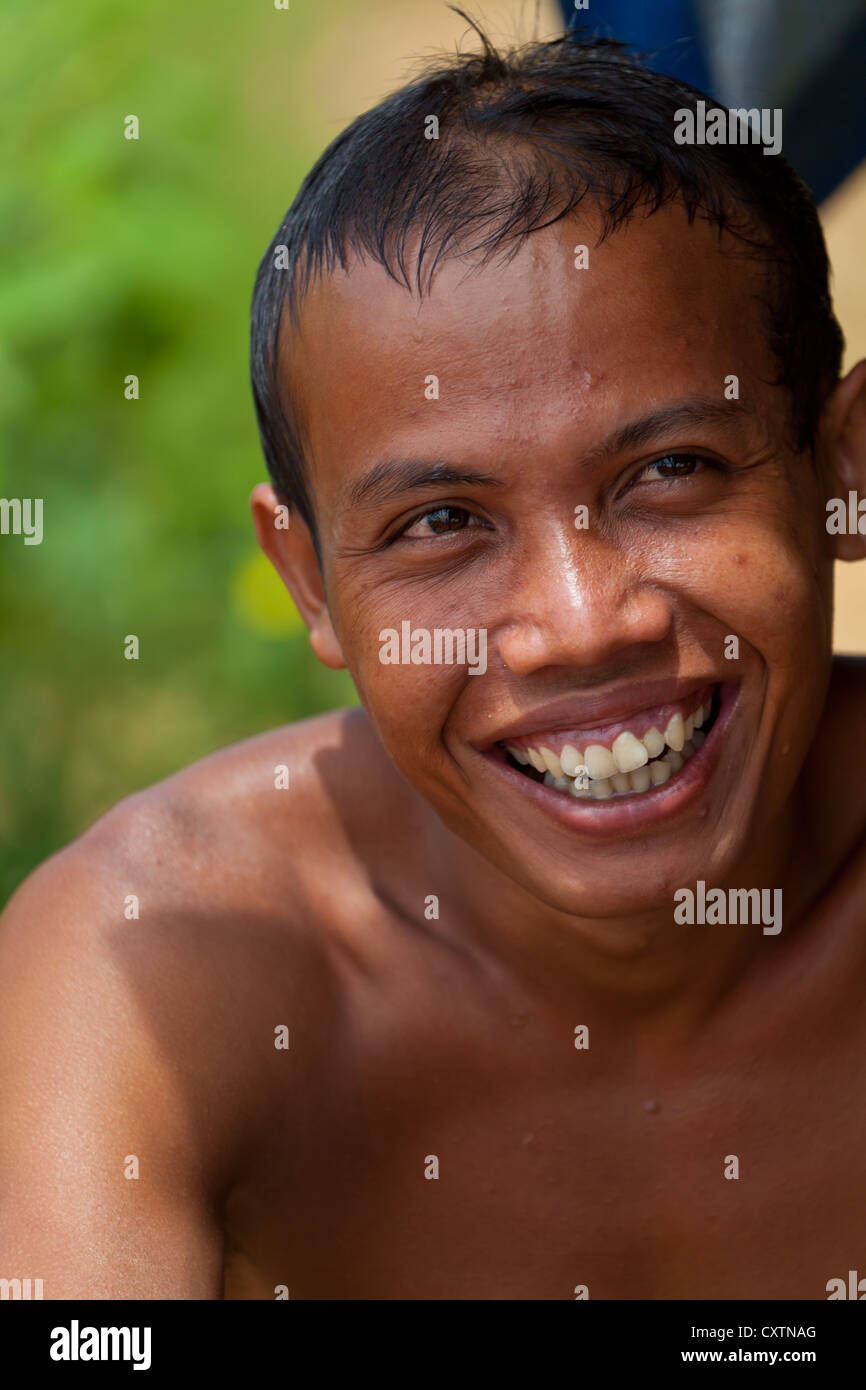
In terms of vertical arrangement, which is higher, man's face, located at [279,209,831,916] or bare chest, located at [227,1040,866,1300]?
man's face, located at [279,209,831,916]

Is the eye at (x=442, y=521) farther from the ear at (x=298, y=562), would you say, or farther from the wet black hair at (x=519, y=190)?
the ear at (x=298, y=562)

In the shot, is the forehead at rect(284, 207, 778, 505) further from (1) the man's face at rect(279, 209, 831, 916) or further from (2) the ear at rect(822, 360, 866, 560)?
(2) the ear at rect(822, 360, 866, 560)

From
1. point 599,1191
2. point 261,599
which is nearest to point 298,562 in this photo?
point 599,1191

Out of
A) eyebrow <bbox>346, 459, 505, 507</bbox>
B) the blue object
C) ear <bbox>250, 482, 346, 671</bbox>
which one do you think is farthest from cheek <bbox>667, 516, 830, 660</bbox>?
the blue object

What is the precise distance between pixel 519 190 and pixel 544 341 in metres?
0.20

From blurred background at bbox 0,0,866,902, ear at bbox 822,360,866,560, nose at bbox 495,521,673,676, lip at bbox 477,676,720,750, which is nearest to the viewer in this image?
nose at bbox 495,521,673,676

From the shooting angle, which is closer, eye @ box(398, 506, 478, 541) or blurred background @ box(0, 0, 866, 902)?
eye @ box(398, 506, 478, 541)

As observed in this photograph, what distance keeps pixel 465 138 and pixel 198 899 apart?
1.02 meters

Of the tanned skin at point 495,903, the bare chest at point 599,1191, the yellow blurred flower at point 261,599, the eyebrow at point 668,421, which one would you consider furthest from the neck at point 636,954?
the yellow blurred flower at point 261,599

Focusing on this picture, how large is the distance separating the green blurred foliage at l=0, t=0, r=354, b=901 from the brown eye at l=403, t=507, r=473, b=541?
1667mm

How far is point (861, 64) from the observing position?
9.78 ft

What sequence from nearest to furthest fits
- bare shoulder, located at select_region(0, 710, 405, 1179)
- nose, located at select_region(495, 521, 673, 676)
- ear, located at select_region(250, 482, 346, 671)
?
nose, located at select_region(495, 521, 673, 676) < bare shoulder, located at select_region(0, 710, 405, 1179) < ear, located at select_region(250, 482, 346, 671)

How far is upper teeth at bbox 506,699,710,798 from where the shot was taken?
194 centimetres

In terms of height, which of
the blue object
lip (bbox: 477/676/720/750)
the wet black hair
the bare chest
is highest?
the blue object
